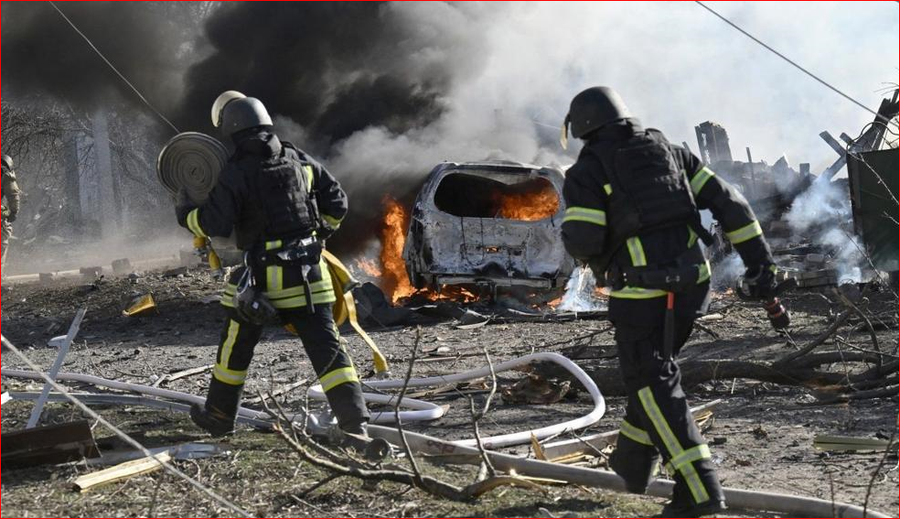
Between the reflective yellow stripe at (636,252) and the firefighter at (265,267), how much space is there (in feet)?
5.36

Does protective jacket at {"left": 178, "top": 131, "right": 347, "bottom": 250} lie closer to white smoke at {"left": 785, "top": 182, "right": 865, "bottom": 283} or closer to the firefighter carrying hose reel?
the firefighter carrying hose reel

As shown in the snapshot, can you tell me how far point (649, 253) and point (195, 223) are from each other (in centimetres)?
224

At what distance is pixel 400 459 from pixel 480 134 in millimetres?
12407

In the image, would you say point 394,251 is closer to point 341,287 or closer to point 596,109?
point 341,287

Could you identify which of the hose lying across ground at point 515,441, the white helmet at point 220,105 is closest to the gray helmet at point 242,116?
the white helmet at point 220,105

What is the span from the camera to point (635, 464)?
4402mm

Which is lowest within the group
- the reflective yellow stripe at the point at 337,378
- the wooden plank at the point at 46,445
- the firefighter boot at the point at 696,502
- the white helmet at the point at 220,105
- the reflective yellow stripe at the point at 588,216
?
the firefighter boot at the point at 696,502

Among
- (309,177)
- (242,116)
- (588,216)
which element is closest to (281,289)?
(309,177)

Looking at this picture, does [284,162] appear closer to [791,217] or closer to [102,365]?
[102,365]

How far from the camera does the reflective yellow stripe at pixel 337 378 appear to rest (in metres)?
5.25

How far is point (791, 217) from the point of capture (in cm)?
1798

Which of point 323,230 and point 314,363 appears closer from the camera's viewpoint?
A: point 314,363

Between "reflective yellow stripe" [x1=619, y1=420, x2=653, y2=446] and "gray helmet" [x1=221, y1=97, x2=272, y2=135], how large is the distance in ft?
7.63

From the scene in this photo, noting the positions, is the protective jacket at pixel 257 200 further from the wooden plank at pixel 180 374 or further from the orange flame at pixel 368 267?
the orange flame at pixel 368 267
